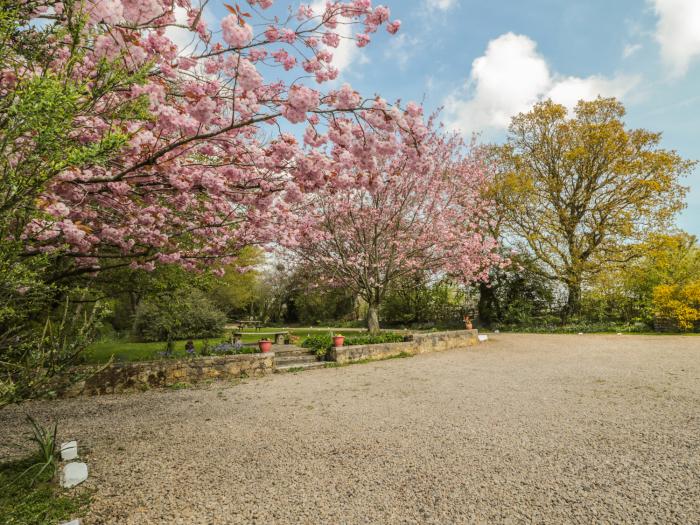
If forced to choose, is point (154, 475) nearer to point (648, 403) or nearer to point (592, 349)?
point (648, 403)

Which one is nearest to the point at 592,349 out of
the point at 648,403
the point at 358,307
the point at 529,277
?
the point at 648,403

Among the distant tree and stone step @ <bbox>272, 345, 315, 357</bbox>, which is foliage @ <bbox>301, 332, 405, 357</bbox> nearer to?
stone step @ <bbox>272, 345, 315, 357</bbox>

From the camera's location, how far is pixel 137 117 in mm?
2674

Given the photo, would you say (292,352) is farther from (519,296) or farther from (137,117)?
(519,296)

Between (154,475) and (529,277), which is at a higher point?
(529,277)

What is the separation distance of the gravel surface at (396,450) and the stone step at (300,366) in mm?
1495

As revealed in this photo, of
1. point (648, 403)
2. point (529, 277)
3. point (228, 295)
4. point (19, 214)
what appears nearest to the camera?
point (19, 214)

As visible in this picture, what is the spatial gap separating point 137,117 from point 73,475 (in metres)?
3.21

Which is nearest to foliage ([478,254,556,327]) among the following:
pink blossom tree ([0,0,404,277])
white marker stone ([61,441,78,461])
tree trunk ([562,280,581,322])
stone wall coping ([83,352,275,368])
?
tree trunk ([562,280,581,322])

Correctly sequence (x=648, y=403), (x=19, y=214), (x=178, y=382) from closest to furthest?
(x=19, y=214) < (x=648, y=403) < (x=178, y=382)

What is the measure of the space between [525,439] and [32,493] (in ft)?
15.9

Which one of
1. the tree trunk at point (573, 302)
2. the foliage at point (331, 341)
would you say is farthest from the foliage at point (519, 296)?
the foliage at point (331, 341)

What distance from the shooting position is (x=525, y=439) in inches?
170

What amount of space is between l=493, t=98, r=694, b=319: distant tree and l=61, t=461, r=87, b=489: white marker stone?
19.8 meters
